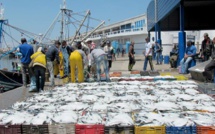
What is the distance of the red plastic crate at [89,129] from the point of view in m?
4.25

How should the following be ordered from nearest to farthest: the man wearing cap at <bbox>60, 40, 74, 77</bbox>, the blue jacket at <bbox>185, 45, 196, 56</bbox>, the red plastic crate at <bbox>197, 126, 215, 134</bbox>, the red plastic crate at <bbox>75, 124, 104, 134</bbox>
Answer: the red plastic crate at <bbox>197, 126, 215, 134</bbox>
the red plastic crate at <bbox>75, 124, 104, 134</bbox>
the man wearing cap at <bbox>60, 40, 74, 77</bbox>
the blue jacket at <bbox>185, 45, 196, 56</bbox>

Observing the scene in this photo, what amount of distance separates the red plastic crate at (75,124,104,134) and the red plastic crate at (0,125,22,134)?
2.84 ft

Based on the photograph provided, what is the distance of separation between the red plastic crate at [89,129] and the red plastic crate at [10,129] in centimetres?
86

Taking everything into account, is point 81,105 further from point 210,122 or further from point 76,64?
point 76,64

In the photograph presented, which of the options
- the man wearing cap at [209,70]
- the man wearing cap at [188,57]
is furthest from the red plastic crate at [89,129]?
the man wearing cap at [188,57]

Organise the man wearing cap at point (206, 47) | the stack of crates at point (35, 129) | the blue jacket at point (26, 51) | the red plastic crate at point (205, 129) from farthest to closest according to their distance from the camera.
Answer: the man wearing cap at point (206, 47) < the blue jacket at point (26, 51) < the stack of crates at point (35, 129) < the red plastic crate at point (205, 129)

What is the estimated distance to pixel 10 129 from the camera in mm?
4453

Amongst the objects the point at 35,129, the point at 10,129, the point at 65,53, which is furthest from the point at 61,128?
the point at 65,53

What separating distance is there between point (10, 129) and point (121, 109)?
189 cm

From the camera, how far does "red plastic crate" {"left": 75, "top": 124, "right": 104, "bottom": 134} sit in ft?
14.0

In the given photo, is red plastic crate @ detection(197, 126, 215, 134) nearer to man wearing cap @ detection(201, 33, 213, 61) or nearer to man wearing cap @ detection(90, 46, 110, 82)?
man wearing cap @ detection(90, 46, 110, 82)

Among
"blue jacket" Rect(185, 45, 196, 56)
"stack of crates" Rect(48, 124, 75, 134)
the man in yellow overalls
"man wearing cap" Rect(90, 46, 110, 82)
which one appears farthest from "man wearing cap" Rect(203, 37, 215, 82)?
"stack of crates" Rect(48, 124, 75, 134)

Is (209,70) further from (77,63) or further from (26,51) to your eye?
(26,51)

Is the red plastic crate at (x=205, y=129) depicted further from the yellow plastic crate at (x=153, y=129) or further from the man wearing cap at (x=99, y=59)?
the man wearing cap at (x=99, y=59)
